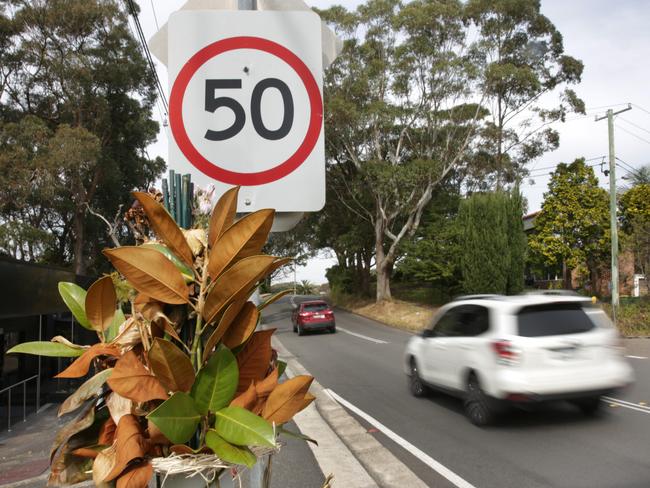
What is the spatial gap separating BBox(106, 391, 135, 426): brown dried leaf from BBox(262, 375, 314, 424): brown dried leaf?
32 centimetres

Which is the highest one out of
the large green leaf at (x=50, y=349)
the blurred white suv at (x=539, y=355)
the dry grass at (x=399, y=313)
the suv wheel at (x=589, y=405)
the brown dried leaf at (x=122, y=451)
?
the large green leaf at (x=50, y=349)

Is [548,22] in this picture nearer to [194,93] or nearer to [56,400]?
[56,400]

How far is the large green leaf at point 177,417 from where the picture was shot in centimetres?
117

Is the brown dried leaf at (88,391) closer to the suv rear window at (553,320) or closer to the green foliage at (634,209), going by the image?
the suv rear window at (553,320)

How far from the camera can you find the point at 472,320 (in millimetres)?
8422

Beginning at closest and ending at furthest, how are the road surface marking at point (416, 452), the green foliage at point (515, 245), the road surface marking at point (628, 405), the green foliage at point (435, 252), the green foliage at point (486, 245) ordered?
the road surface marking at point (416, 452) → the road surface marking at point (628, 405) → the green foliage at point (486, 245) → the green foliage at point (515, 245) → the green foliage at point (435, 252)

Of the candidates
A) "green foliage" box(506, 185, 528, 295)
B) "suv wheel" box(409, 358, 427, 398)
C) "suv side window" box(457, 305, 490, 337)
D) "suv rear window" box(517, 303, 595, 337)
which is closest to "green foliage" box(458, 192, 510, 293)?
"green foliage" box(506, 185, 528, 295)

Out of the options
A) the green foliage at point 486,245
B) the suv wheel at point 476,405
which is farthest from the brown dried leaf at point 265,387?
the green foliage at point 486,245

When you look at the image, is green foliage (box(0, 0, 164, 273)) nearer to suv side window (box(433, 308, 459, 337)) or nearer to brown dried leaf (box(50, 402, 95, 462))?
suv side window (box(433, 308, 459, 337))

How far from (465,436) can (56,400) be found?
857 centimetres

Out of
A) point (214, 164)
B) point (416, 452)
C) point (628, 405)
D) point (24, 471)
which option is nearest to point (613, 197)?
point (628, 405)

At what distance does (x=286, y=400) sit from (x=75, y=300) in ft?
2.19

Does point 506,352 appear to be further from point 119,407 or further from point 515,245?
point 515,245

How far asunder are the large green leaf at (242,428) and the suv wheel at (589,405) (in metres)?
7.78
